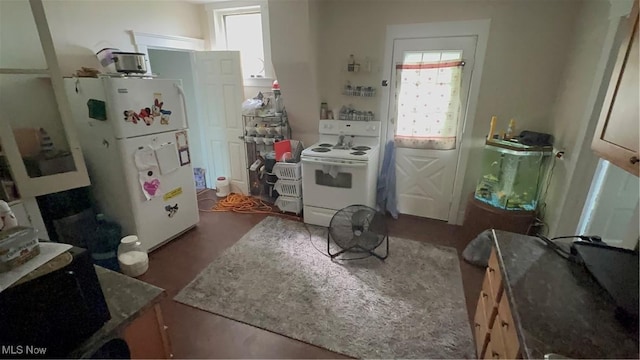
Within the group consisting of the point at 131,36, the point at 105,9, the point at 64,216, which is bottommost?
the point at 64,216

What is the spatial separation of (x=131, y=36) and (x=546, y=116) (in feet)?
13.5

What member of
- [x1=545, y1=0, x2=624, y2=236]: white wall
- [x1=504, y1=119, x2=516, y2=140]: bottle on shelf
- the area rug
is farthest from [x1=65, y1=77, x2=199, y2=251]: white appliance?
[x1=545, y1=0, x2=624, y2=236]: white wall

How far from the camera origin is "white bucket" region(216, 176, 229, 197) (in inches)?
155

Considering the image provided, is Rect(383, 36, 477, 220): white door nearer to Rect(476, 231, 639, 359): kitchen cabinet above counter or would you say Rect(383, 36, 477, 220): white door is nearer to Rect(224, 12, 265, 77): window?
Rect(224, 12, 265, 77): window

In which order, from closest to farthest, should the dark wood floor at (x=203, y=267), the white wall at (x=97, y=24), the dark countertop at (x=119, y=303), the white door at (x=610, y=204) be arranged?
the dark countertop at (x=119, y=303), the dark wood floor at (x=203, y=267), the white door at (x=610, y=204), the white wall at (x=97, y=24)

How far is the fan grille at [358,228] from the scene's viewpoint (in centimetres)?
247

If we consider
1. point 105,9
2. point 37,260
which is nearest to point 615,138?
point 37,260

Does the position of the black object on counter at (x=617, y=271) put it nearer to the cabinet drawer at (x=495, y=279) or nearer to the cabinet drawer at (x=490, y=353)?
the cabinet drawer at (x=495, y=279)

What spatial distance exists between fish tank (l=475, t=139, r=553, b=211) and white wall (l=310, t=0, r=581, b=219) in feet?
1.16

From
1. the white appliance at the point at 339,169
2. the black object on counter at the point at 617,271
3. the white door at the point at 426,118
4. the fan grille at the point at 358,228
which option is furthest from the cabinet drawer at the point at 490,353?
the white door at the point at 426,118

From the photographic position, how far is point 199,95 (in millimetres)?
3850

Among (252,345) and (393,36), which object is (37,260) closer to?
(252,345)

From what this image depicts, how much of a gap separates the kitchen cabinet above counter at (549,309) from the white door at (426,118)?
1.83 meters

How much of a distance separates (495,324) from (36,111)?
3.20 metres
